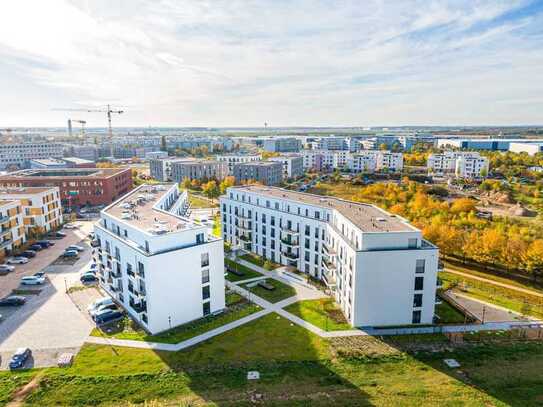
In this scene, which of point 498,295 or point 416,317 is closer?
point 416,317

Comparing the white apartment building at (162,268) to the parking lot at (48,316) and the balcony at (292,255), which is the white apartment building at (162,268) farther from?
the balcony at (292,255)

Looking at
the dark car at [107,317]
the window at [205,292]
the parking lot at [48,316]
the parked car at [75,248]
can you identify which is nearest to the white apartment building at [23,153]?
the parked car at [75,248]

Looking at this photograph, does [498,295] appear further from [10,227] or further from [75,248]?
[10,227]

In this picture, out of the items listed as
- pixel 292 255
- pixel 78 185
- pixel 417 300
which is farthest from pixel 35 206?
pixel 417 300

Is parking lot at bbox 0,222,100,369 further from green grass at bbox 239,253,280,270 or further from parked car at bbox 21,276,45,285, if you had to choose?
green grass at bbox 239,253,280,270

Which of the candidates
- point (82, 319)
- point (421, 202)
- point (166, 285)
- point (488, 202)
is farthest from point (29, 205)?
point (488, 202)
